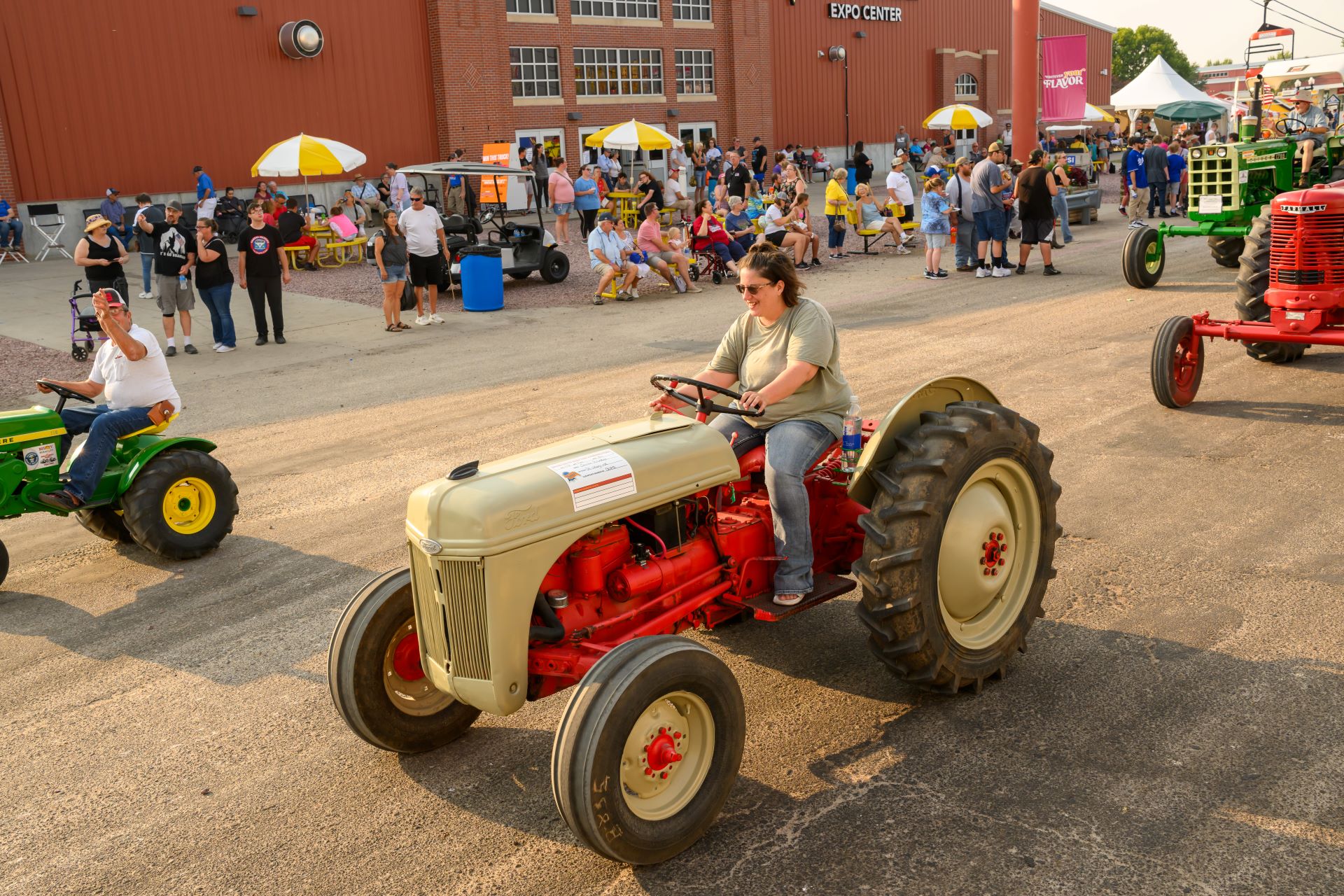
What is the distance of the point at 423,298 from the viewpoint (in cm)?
1548

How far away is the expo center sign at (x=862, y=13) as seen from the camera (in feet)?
133

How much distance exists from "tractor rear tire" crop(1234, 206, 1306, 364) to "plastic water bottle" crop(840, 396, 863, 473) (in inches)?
263

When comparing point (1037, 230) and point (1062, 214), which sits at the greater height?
point (1062, 214)

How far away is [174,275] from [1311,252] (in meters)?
11.8

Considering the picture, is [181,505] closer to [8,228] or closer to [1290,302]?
[1290,302]

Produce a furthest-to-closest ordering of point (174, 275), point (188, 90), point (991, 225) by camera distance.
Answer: point (188, 90) < point (991, 225) < point (174, 275)

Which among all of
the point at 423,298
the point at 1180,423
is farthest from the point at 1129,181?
the point at 1180,423

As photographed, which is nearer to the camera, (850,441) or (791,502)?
(791,502)

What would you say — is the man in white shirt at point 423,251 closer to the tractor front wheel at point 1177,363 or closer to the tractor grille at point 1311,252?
the tractor front wheel at point 1177,363

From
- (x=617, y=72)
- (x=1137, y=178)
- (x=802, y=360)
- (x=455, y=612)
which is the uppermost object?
(x=617, y=72)

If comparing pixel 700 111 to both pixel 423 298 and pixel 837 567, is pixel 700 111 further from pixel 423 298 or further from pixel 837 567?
pixel 837 567

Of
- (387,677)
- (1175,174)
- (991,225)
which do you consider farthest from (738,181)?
(387,677)

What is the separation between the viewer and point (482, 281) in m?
16.0

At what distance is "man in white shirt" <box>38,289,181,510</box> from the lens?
658cm
